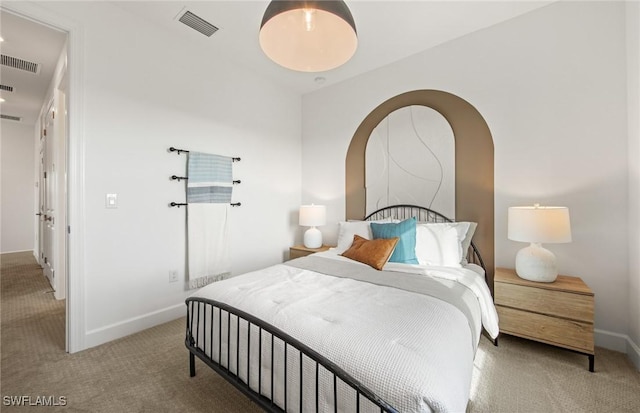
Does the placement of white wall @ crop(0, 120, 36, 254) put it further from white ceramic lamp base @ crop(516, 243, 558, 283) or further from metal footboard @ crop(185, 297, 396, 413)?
white ceramic lamp base @ crop(516, 243, 558, 283)

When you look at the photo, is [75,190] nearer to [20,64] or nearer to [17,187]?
[20,64]

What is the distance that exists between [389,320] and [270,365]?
1.93 feet

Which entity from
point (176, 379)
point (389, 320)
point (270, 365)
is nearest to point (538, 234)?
point (389, 320)

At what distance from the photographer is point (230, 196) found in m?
3.05

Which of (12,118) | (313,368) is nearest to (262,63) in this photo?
(313,368)

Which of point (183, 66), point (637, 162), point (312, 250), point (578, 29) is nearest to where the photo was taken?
point (637, 162)

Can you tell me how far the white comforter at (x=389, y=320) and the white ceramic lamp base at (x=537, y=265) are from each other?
17.5 inches

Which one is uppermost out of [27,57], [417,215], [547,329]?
[27,57]

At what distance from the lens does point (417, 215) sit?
2914 millimetres

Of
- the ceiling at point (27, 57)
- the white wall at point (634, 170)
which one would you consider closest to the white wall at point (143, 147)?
the ceiling at point (27, 57)

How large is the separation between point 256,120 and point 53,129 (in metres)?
2.64

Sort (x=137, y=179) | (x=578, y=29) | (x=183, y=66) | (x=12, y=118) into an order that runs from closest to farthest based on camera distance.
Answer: (x=578, y=29)
(x=137, y=179)
(x=183, y=66)
(x=12, y=118)

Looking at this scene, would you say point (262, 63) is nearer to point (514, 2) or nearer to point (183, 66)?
point (183, 66)

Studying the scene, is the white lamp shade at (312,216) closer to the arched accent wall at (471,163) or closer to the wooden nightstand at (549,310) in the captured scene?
the arched accent wall at (471,163)
